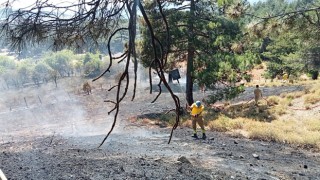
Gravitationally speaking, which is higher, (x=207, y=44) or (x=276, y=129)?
(x=207, y=44)

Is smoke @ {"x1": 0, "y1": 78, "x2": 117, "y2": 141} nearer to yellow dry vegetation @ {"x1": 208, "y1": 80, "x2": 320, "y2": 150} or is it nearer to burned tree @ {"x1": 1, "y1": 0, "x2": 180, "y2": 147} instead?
yellow dry vegetation @ {"x1": 208, "y1": 80, "x2": 320, "y2": 150}

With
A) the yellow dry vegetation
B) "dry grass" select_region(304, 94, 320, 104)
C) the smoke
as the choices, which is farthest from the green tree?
the smoke

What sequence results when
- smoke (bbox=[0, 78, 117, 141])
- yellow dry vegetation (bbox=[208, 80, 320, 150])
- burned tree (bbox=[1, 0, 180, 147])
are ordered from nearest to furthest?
burned tree (bbox=[1, 0, 180, 147]) → yellow dry vegetation (bbox=[208, 80, 320, 150]) → smoke (bbox=[0, 78, 117, 141])

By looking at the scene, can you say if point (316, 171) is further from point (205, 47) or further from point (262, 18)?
point (205, 47)

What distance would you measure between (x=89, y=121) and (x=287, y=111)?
9617 mm


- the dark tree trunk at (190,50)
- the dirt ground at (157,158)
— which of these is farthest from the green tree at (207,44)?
the dirt ground at (157,158)

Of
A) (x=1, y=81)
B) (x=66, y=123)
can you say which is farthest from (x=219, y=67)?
(x=1, y=81)

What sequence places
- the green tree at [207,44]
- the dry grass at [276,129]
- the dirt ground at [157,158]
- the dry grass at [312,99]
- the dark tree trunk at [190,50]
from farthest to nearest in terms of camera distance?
the dry grass at [312,99], the dark tree trunk at [190,50], the green tree at [207,44], the dry grass at [276,129], the dirt ground at [157,158]

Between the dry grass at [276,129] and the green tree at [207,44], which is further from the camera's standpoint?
the green tree at [207,44]

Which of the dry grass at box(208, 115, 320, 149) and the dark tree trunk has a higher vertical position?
the dark tree trunk

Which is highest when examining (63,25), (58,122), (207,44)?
(207,44)

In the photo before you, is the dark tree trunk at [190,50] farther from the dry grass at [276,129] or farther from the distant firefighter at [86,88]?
the distant firefighter at [86,88]

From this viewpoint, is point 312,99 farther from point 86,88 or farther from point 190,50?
point 86,88

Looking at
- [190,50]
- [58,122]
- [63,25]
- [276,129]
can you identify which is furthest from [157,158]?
[58,122]
